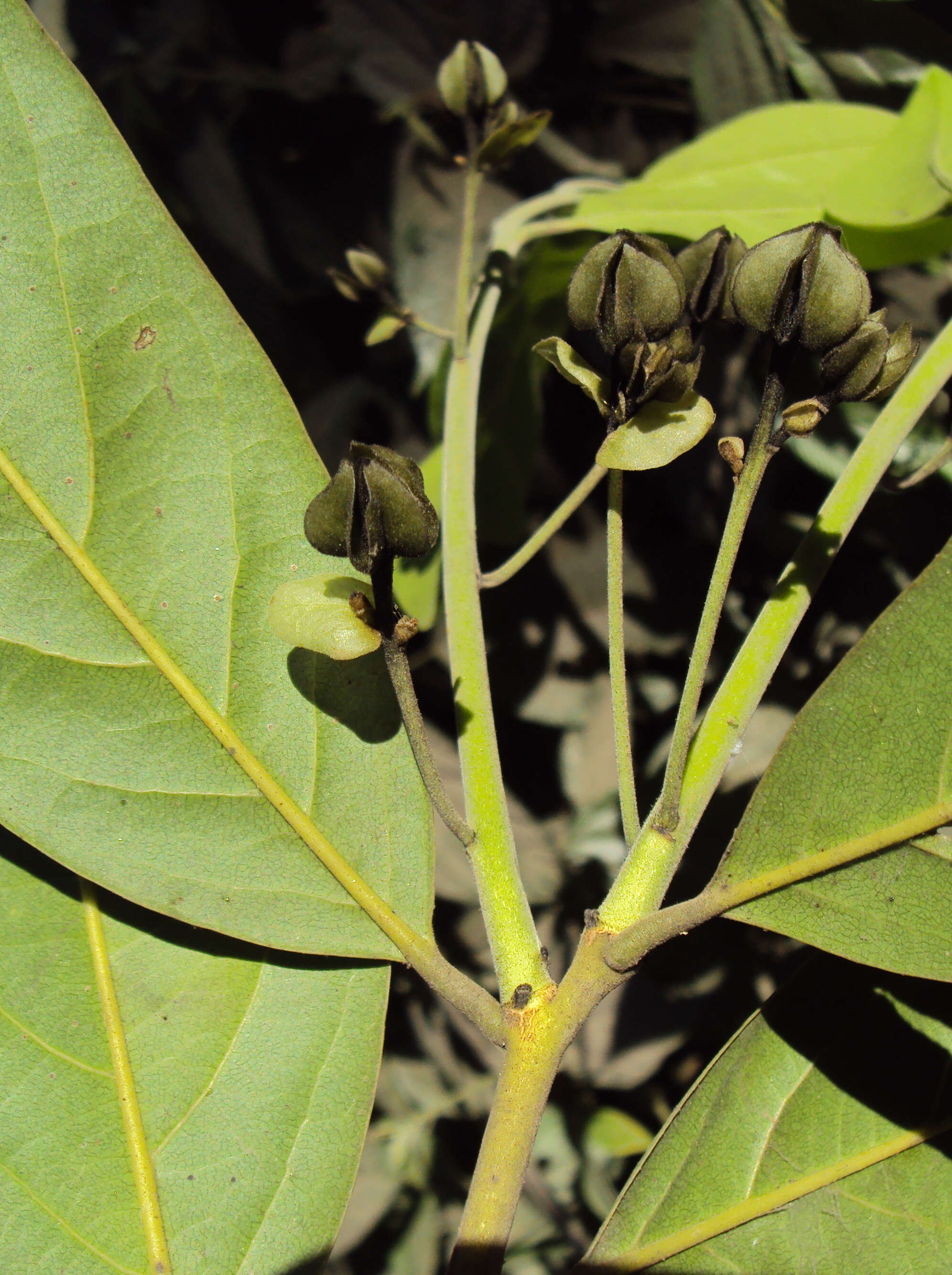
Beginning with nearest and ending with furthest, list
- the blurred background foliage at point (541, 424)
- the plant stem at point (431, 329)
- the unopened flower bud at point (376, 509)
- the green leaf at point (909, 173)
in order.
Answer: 1. the unopened flower bud at point (376, 509)
2. the green leaf at point (909, 173)
3. the plant stem at point (431, 329)
4. the blurred background foliage at point (541, 424)

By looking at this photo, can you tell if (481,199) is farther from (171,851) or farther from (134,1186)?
(134,1186)

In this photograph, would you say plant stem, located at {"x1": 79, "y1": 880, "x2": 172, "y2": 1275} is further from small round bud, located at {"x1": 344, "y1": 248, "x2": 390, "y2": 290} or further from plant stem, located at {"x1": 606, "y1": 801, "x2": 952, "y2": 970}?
small round bud, located at {"x1": 344, "y1": 248, "x2": 390, "y2": 290}

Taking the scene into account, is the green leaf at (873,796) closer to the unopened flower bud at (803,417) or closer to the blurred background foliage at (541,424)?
the unopened flower bud at (803,417)

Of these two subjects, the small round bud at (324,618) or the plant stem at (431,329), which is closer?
the small round bud at (324,618)

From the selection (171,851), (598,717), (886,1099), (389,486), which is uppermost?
(389,486)

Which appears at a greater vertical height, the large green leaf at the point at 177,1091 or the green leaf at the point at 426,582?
the green leaf at the point at 426,582

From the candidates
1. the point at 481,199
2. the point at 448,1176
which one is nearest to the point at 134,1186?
the point at 448,1176

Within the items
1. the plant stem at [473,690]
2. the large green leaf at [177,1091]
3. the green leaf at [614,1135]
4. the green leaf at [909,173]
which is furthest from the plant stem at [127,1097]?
the green leaf at [909,173]
